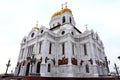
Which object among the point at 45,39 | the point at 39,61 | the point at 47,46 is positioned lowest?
the point at 39,61

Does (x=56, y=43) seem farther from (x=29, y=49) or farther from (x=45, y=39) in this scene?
(x=29, y=49)

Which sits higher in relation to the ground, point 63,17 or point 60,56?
point 63,17

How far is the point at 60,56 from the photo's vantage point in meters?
22.4

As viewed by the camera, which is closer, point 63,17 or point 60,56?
point 60,56

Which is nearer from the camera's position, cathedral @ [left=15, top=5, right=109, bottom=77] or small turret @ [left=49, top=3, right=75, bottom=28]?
cathedral @ [left=15, top=5, right=109, bottom=77]

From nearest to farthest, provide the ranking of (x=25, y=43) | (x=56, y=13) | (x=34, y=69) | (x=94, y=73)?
(x=94, y=73) → (x=34, y=69) → (x=25, y=43) → (x=56, y=13)

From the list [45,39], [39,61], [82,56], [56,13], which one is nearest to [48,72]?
[39,61]

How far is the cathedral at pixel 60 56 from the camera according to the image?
20256mm

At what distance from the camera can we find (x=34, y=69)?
68.7 ft

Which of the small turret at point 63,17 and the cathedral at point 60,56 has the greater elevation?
the small turret at point 63,17

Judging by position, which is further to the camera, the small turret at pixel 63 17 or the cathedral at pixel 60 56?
the small turret at pixel 63 17

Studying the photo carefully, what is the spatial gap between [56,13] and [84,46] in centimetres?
1426

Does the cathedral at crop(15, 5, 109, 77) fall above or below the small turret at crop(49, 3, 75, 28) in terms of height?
below

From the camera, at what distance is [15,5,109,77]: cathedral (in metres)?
20.3
